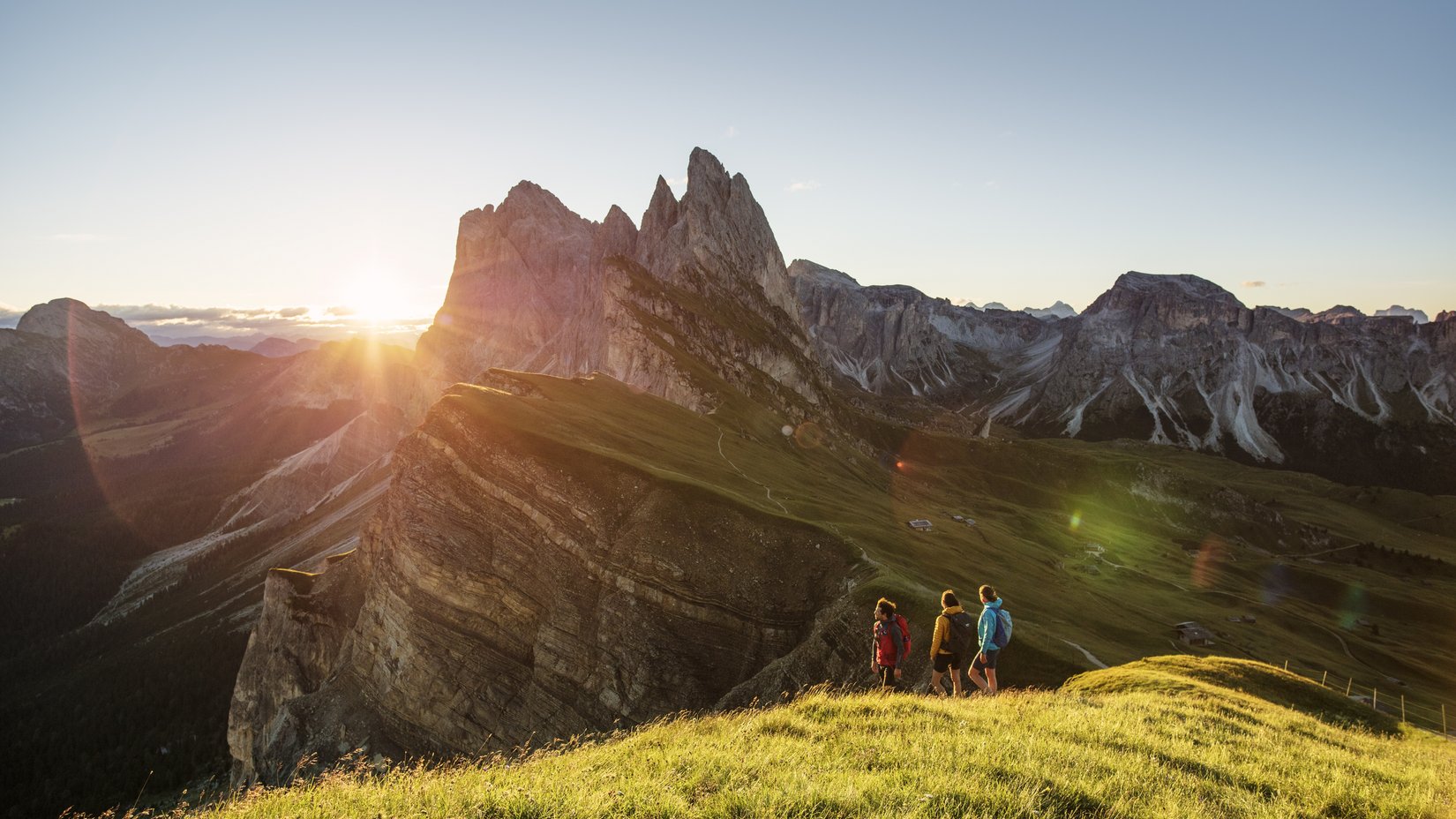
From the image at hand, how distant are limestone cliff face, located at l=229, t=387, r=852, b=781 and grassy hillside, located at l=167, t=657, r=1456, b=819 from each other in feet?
78.2

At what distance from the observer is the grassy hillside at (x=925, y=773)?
32.0 ft

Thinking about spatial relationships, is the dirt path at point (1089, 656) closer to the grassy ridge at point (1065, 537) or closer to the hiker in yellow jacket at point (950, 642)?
the grassy ridge at point (1065, 537)

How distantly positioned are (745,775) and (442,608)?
4847 centimetres

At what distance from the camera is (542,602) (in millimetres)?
50031

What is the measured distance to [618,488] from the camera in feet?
176

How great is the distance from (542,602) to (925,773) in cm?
4338

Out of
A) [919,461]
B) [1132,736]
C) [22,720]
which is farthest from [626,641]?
[22,720]

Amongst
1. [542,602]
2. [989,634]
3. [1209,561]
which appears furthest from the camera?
[1209,561]

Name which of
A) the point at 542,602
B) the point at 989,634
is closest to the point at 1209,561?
the point at 542,602

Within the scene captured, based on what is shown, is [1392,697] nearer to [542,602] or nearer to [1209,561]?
[1209,561]

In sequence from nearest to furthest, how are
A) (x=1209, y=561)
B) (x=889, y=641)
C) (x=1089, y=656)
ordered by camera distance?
A: (x=889, y=641)
(x=1089, y=656)
(x=1209, y=561)

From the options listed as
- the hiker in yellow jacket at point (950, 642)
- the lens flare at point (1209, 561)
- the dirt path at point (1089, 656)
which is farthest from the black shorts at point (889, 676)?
the lens flare at point (1209, 561)

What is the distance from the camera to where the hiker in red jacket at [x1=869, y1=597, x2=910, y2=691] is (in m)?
24.1

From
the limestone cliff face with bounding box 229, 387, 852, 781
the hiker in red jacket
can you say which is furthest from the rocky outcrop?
the hiker in red jacket
